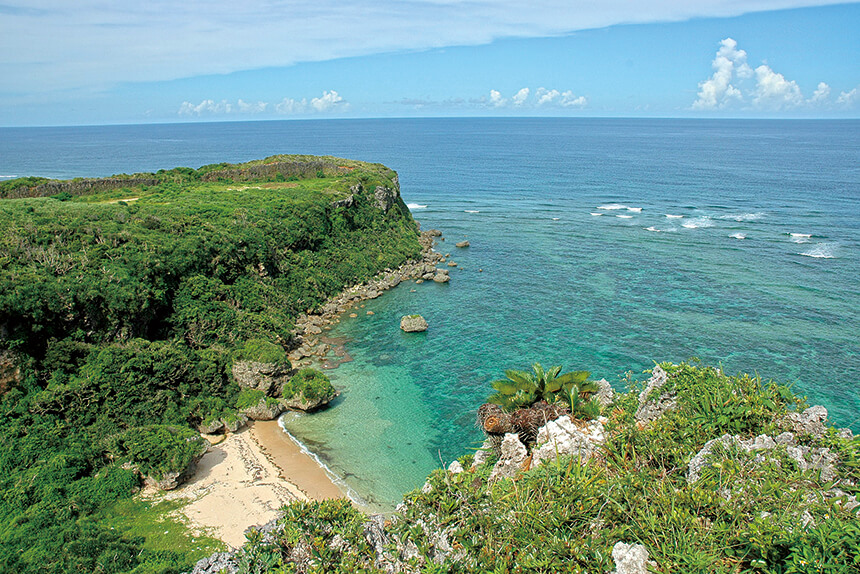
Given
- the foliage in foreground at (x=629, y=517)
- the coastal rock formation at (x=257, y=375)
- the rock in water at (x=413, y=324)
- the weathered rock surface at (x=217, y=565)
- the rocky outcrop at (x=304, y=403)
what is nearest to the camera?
the foliage in foreground at (x=629, y=517)

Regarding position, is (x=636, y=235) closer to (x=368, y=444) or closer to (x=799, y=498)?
(x=368, y=444)

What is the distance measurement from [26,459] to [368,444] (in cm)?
1895

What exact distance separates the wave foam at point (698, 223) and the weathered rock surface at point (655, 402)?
251 feet

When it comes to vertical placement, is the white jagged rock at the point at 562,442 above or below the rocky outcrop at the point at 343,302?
above

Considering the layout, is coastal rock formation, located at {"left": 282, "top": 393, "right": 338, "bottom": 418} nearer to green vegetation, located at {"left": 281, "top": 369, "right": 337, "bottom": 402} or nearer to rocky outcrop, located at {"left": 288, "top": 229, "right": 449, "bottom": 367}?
green vegetation, located at {"left": 281, "top": 369, "right": 337, "bottom": 402}

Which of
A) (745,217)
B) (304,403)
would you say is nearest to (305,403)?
(304,403)

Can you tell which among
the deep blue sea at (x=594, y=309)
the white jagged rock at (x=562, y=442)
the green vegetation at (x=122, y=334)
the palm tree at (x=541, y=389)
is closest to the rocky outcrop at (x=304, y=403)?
the deep blue sea at (x=594, y=309)

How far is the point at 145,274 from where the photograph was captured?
135 feet

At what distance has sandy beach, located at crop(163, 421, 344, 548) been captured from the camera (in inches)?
1093

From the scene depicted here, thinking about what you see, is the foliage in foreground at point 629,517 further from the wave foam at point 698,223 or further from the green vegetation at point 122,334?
the wave foam at point 698,223

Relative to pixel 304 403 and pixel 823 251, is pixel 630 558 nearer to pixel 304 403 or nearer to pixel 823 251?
pixel 304 403

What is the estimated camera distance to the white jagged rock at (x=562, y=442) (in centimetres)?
1745

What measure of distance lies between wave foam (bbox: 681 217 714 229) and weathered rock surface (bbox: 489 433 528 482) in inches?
3250

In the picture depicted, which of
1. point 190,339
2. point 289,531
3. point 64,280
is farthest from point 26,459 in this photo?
point 289,531
